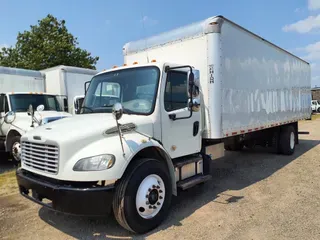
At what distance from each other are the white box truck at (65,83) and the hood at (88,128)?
21.2 feet

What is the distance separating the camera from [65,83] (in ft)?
35.2

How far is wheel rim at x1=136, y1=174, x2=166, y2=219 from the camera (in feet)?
12.5

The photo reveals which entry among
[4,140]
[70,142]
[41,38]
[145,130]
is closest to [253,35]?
[145,130]

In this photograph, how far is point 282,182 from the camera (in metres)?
6.29

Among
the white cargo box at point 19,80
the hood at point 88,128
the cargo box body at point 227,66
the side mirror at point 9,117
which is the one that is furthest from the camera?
the white cargo box at point 19,80

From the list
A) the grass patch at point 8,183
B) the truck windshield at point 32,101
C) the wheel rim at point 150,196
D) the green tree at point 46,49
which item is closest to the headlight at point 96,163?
the wheel rim at point 150,196

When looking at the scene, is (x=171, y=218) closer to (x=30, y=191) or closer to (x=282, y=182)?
(x=30, y=191)

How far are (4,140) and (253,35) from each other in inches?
303

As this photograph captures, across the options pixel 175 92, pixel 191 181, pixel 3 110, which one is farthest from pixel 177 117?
pixel 3 110

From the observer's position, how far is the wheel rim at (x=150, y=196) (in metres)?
3.81

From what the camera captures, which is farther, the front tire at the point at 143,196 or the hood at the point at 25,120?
the hood at the point at 25,120

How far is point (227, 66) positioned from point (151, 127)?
7.33 ft

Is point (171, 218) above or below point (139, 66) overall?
below

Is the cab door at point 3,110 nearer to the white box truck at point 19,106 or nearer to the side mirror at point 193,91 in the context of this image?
the white box truck at point 19,106
